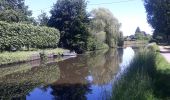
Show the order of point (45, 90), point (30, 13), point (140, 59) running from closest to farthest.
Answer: point (45, 90) < point (140, 59) < point (30, 13)

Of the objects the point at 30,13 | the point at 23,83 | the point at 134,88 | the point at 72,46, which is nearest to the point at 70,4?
the point at 72,46

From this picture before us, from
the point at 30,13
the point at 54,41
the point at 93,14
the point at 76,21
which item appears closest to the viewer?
the point at 54,41

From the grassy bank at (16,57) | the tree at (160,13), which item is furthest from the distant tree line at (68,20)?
the tree at (160,13)

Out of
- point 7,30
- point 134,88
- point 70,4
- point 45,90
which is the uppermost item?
point 70,4

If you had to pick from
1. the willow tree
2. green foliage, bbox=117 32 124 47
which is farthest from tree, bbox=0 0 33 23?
green foliage, bbox=117 32 124 47

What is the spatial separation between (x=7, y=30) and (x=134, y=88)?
26.4m

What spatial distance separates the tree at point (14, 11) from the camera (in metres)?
51.5

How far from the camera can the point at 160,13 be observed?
18.2 metres

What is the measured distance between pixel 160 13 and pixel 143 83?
26.6 feet

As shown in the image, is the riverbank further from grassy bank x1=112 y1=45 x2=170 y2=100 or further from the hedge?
grassy bank x1=112 y1=45 x2=170 y2=100

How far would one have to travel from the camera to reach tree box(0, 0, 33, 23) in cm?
5146

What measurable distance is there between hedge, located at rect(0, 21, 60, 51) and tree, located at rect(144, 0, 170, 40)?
1851cm

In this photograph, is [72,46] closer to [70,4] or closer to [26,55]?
[70,4]

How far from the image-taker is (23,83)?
61.4 feet
